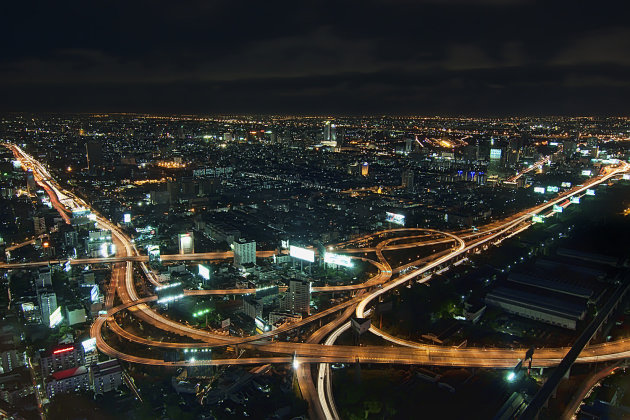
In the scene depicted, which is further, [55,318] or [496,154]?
[496,154]

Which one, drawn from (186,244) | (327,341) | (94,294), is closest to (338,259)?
(327,341)

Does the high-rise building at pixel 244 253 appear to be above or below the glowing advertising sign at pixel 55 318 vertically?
above

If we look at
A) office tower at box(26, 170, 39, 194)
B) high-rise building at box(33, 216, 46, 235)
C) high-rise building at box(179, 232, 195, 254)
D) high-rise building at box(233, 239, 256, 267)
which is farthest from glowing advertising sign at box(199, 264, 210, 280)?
office tower at box(26, 170, 39, 194)

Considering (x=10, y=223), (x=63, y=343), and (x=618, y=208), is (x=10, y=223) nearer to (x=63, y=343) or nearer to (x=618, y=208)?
(x=63, y=343)

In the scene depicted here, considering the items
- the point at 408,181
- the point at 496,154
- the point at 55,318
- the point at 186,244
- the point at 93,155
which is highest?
the point at 93,155

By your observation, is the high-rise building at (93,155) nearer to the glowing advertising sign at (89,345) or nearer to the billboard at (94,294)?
the billboard at (94,294)

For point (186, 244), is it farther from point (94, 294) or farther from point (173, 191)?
point (173, 191)

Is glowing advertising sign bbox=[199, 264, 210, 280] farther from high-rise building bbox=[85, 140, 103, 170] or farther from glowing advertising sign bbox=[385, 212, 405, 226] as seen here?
high-rise building bbox=[85, 140, 103, 170]

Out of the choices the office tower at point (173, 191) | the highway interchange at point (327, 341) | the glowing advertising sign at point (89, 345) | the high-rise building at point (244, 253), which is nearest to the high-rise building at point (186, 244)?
the highway interchange at point (327, 341)
